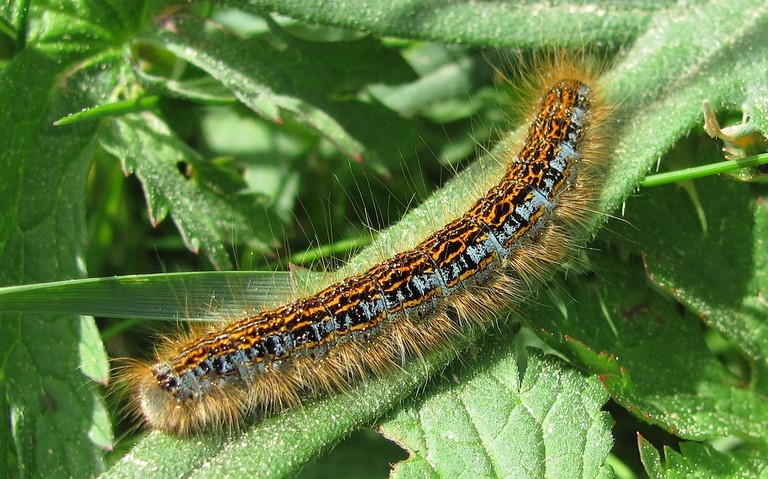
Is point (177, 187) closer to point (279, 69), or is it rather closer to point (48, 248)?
point (48, 248)

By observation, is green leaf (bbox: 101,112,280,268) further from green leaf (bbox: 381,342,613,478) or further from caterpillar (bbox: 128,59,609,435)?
green leaf (bbox: 381,342,613,478)

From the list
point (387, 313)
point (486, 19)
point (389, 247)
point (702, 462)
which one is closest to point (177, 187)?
point (389, 247)

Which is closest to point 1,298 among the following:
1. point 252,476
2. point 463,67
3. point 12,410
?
point 12,410

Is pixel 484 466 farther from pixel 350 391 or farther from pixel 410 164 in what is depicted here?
pixel 410 164

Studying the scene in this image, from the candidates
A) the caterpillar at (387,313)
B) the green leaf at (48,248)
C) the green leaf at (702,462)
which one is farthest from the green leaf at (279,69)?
the green leaf at (702,462)

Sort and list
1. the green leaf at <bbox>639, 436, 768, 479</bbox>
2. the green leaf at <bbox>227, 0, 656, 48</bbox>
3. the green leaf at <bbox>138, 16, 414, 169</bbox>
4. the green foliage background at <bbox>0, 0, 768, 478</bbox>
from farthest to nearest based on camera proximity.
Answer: the green leaf at <bbox>138, 16, 414, 169</bbox>, the green leaf at <bbox>227, 0, 656, 48</bbox>, the green foliage background at <bbox>0, 0, 768, 478</bbox>, the green leaf at <bbox>639, 436, 768, 479</bbox>

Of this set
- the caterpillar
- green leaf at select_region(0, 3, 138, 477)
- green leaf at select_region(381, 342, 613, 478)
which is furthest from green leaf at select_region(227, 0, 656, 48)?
green leaf at select_region(381, 342, 613, 478)

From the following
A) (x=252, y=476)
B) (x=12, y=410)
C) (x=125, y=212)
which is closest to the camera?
(x=252, y=476)
